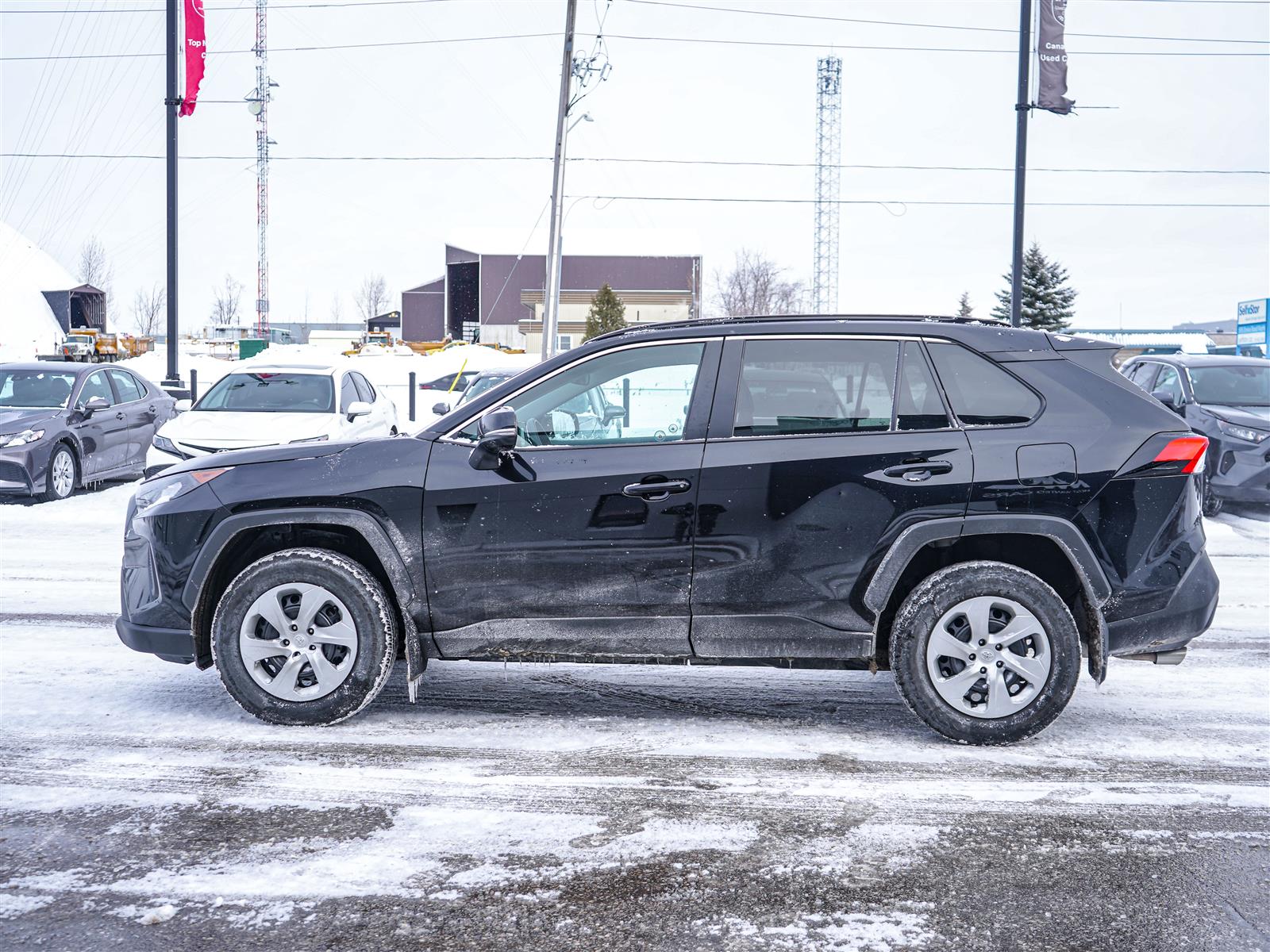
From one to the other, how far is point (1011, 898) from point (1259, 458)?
36.2ft

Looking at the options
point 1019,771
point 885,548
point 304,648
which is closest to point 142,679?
point 304,648

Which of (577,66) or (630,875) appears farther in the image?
(577,66)

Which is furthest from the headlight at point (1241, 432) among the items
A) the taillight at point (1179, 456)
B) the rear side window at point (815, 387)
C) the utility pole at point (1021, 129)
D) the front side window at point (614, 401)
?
the front side window at point (614, 401)

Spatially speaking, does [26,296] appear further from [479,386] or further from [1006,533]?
[1006,533]

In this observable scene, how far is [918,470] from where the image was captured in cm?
473

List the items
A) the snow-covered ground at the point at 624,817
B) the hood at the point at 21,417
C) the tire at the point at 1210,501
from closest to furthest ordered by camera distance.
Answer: the snow-covered ground at the point at 624,817 < the hood at the point at 21,417 < the tire at the point at 1210,501

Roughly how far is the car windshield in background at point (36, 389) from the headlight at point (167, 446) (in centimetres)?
309

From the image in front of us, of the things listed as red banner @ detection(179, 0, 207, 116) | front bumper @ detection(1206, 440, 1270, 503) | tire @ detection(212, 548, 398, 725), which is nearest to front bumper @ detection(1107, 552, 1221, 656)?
tire @ detection(212, 548, 398, 725)

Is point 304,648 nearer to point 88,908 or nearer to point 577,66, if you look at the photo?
point 88,908

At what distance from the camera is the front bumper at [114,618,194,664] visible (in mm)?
4980

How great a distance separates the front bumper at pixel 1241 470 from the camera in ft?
41.3

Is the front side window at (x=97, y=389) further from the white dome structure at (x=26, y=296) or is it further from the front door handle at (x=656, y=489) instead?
the white dome structure at (x=26, y=296)

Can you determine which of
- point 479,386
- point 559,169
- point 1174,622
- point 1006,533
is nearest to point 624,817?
point 1006,533

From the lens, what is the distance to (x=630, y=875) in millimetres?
3492
